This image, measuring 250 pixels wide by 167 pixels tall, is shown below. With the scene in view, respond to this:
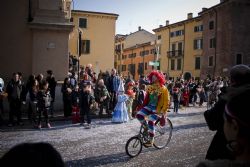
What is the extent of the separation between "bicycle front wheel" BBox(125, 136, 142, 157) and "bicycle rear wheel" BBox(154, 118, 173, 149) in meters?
0.87

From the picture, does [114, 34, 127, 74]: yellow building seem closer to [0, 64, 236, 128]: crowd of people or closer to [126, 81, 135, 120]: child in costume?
[0, 64, 236, 128]: crowd of people

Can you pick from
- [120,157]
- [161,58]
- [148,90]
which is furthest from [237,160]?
[161,58]

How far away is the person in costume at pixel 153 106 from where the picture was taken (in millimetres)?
8289

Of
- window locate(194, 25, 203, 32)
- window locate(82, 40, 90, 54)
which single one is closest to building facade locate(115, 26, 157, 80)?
window locate(194, 25, 203, 32)

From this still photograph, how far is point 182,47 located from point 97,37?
693 inches

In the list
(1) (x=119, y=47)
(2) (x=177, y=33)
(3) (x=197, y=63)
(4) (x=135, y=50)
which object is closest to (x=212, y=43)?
(3) (x=197, y=63)

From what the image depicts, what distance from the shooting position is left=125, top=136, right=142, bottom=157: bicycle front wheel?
7851mm

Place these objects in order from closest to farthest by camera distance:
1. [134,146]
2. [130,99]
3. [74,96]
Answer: [134,146] → [74,96] → [130,99]

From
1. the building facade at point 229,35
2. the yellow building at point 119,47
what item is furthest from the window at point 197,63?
the yellow building at point 119,47

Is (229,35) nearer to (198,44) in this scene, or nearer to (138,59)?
(198,44)

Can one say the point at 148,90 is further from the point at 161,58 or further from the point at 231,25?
the point at 161,58

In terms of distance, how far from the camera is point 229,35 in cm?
4347

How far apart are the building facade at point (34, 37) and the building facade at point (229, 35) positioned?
3061 centimetres

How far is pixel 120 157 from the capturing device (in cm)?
778
